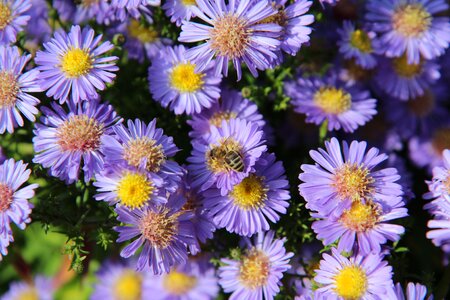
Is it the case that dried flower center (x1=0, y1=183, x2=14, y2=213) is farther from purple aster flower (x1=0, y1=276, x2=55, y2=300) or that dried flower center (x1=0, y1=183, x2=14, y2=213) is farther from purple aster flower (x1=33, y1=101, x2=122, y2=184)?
purple aster flower (x1=0, y1=276, x2=55, y2=300)

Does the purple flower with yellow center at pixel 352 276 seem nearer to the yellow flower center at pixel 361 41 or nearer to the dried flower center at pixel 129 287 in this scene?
the yellow flower center at pixel 361 41

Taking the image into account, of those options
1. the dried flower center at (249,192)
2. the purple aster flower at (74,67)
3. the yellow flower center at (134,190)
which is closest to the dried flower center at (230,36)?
the purple aster flower at (74,67)

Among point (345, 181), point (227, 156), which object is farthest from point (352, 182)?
point (227, 156)

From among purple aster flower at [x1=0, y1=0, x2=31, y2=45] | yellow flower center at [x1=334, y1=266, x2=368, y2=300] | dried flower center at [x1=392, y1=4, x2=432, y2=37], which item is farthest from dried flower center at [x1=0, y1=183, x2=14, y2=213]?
dried flower center at [x1=392, y1=4, x2=432, y2=37]

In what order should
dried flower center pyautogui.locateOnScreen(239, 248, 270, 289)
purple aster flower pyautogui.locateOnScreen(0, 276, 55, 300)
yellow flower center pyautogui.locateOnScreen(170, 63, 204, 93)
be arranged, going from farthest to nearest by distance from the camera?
purple aster flower pyautogui.locateOnScreen(0, 276, 55, 300), yellow flower center pyautogui.locateOnScreen(170, 63, 204, 93), dried flower center pyautogui.locateOnScreen(239, 248, 270, 289)

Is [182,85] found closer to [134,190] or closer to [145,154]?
[145,154]

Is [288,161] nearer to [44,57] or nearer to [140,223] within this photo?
[140,223]

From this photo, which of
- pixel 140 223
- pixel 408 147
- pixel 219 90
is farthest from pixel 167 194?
pixel 408 147
